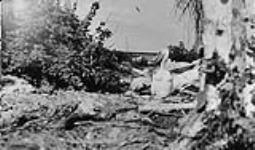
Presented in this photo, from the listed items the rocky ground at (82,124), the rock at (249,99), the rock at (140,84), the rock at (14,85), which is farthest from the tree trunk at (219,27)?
the rock at (140,84)

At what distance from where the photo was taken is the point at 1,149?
18.0 feet

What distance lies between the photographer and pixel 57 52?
8.80 metres

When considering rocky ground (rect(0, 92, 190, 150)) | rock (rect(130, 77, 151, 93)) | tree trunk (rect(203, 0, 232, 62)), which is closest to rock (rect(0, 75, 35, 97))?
rocky ground (rect(0, 92, 190, 150))

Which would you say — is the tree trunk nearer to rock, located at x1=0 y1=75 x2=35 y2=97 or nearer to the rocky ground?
the rocky ground

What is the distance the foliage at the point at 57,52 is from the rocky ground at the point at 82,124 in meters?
1.45

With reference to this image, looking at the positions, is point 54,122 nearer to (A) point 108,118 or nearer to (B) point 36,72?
(A) point 108,118

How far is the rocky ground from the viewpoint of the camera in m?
5.62

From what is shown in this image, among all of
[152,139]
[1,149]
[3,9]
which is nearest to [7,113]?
[1,149]

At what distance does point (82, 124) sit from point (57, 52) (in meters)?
2.85

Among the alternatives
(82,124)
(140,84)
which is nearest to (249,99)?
(82,124)

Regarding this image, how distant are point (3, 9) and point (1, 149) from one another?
412cm

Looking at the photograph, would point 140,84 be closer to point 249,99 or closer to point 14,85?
point 14,85

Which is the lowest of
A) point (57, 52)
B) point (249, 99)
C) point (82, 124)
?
point (82, 124)

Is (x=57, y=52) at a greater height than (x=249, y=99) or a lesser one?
greater
